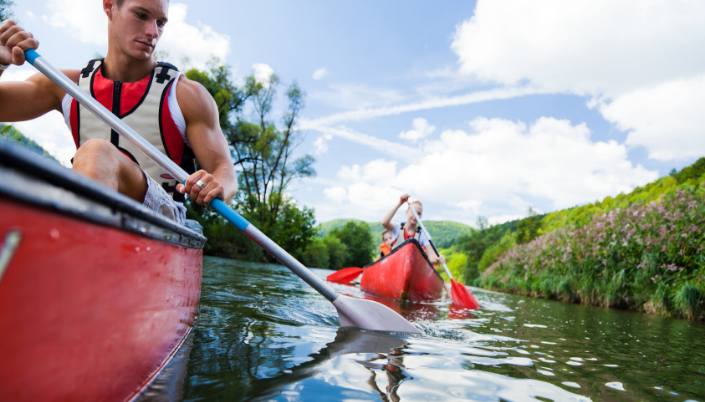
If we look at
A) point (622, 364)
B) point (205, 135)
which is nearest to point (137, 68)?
point (205, 135)

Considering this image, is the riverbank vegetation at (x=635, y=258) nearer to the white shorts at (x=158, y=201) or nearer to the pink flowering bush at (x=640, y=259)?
the pink flowering bush at (x=640, y=259)

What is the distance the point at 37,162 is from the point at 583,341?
138 inches

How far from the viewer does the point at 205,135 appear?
2.03m

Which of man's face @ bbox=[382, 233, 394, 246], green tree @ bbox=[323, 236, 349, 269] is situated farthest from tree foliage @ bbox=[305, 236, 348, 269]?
man's face @ bbox=[382, 233, 394, 246]

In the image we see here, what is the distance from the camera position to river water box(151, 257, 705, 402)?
56.1 inches

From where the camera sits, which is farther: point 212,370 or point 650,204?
point 650,204

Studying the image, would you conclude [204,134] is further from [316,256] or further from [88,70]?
[316,256]

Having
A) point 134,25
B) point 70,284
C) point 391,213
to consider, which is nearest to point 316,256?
point 391,213

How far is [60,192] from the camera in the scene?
603 mm

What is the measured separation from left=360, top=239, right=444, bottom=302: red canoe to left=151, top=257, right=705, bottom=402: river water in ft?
6.95

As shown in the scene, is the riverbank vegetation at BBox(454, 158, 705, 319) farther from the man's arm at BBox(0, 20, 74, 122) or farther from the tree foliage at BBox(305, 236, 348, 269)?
the tree foliage at BBox(305, 236, 348, 269)

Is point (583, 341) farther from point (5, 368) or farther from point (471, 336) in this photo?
point (5, 368)

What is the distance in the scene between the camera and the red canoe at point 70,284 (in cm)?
54

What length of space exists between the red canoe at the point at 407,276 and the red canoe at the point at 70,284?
4433 mm
